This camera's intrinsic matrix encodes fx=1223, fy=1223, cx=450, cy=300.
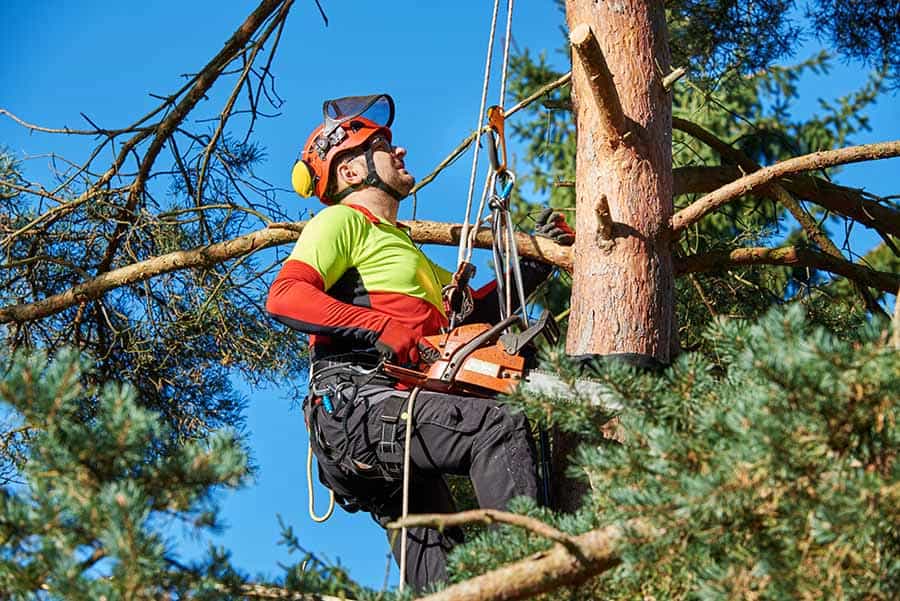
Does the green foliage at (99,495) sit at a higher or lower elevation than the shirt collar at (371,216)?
lower

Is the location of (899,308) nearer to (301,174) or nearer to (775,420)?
(775,420)

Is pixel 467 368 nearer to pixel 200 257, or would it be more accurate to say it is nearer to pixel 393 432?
pixel 393 432

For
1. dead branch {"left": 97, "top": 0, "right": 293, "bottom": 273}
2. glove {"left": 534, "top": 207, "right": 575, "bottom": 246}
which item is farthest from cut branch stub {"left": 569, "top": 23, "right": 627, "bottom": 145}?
dead branch {"left": 97, "top": 0, "right": 293, "bottom": 273}

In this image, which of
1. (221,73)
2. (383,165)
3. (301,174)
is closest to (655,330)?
(383,165)

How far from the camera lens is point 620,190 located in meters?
4.05

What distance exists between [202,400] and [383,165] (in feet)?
6.14

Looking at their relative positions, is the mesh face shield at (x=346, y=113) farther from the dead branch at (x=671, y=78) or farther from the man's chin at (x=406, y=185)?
the dead branch at (x=671, y=78)

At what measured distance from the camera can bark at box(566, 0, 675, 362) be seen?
3.81 metres

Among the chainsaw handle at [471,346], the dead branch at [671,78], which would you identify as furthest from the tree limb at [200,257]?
the chainsaw handle at [471,346]

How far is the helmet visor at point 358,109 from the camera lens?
467 cm

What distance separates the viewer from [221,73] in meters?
5.55

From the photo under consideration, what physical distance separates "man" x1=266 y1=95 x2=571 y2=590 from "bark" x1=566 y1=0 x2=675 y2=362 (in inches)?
18.6

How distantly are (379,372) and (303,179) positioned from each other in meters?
1.13

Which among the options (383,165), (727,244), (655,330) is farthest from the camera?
(727,244)
